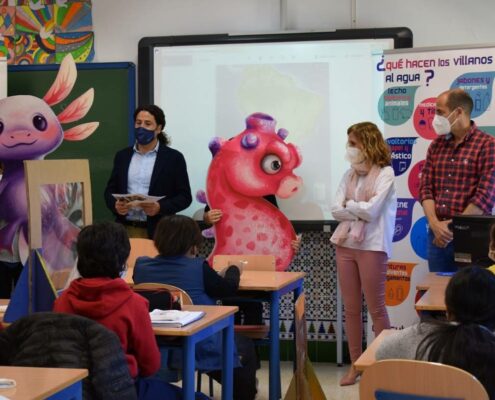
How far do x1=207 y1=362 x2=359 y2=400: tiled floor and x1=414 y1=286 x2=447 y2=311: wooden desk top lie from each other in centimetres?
147

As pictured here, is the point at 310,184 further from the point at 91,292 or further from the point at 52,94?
the point at 91,292

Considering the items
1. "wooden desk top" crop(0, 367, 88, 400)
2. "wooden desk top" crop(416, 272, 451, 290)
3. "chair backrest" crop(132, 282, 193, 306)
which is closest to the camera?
"wooden desk top" crop(0, 367, 88, 400)

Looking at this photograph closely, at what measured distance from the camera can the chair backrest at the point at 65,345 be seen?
96.8 inches

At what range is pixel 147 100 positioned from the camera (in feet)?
20.6

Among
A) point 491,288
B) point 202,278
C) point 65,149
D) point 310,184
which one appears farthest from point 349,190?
point 491,288

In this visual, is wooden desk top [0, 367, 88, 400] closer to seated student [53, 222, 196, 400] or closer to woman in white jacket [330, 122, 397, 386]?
seated student [53, 222, 196, 400]

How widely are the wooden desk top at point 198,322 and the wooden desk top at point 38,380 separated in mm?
850

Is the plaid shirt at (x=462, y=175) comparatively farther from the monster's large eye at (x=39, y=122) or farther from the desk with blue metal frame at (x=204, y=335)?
the monster's large eye at (x=39, y=122)

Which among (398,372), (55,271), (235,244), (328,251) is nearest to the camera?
(398,372)

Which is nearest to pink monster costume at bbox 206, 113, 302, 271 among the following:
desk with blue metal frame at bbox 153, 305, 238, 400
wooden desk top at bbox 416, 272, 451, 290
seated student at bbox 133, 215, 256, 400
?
wooden desk top at bbox 416, 272, 451, 290

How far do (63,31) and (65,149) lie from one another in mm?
911

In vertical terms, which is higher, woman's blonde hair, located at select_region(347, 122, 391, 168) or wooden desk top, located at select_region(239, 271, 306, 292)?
woman's blonde hair, located at select_region(347, 122, 391, 168)

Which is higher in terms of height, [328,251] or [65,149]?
[65,149]

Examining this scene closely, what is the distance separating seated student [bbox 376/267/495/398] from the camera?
2.30 meters
